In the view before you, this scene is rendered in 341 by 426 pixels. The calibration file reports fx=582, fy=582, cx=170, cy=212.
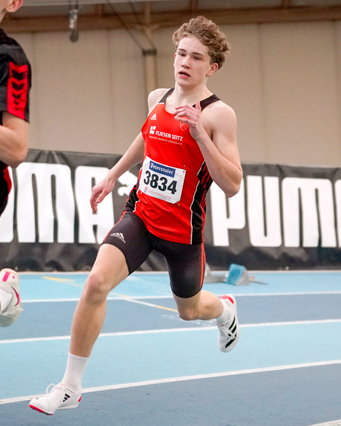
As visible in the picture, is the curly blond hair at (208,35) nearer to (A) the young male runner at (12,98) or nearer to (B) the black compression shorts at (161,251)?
(B) the black compression shorts at (161,251)

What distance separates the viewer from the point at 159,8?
17.2 m

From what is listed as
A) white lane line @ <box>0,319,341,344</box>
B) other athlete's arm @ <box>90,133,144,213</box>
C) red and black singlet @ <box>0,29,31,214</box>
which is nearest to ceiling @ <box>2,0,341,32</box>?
white lane line @ <box>0,319,341,344</box>

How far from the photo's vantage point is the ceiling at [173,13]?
16641 mm

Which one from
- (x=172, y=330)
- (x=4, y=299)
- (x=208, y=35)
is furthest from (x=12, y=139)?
(x=172, y=330)

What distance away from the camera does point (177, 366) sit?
423cm

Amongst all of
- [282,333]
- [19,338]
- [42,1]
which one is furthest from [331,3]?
[19,338]

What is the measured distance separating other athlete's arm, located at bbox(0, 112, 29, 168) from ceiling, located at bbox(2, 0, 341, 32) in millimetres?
15097

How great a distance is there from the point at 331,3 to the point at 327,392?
1607cm

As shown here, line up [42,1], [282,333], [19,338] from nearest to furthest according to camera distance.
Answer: [19,338] < [282,333] < [42,1]

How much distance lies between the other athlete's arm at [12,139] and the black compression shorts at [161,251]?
3.22ft

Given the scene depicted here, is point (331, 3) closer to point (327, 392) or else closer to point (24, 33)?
point (24, 33)

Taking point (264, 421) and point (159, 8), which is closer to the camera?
point (264, 421)

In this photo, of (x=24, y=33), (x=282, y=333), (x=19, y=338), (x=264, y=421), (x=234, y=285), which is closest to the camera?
(x=264, y=421)

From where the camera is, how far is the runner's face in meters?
3.44
